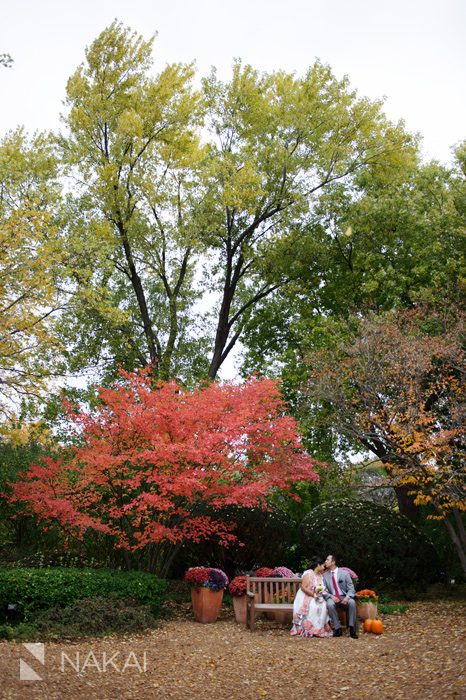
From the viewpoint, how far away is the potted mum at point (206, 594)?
34.0ft

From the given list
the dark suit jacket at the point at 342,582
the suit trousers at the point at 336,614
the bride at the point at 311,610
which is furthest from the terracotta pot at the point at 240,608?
the suit trousers at the point at 336,614

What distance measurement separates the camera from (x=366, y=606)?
31.8 ft

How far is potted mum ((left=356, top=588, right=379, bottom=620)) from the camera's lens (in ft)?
31.7

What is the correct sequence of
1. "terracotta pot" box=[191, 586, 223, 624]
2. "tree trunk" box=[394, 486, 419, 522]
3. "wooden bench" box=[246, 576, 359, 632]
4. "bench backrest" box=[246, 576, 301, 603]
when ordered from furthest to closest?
"tree trunk" box=[394, 486, 419, 522] < "terracotta pot" box=[191, 586, 223, 624] < "bench backrest" box=[246, 576, 301, 603] < "wooden bench" box=[246, 576, 359, 632]

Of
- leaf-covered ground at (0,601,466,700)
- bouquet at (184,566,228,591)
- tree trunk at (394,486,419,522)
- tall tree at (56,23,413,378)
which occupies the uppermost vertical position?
tall tree at (56,23,413,378)

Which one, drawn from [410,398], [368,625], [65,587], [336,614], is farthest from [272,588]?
[410,398]

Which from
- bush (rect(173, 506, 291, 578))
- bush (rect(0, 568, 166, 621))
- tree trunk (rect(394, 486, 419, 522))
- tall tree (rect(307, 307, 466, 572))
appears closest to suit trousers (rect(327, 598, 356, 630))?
tall tree (rect(307, 307, 466, 572))

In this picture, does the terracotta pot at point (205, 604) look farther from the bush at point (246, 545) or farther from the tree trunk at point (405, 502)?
the tree trunk at point (405, 502)

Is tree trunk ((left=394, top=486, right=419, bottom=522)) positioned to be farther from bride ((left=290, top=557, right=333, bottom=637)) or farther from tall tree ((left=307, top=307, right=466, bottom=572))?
bride ((left=290, top=557, right=333, bottom=637))

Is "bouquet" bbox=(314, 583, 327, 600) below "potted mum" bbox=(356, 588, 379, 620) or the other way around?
the other way around

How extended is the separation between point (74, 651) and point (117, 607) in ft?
6.16

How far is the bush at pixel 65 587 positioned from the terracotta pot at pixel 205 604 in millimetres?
602

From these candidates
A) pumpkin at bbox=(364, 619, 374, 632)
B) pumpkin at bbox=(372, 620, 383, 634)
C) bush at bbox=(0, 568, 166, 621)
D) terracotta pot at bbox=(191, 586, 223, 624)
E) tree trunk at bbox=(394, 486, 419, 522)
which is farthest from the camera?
tree trunk at bbox=(394, 486, 419, 522)

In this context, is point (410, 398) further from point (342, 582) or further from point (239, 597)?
point (239, 597)
